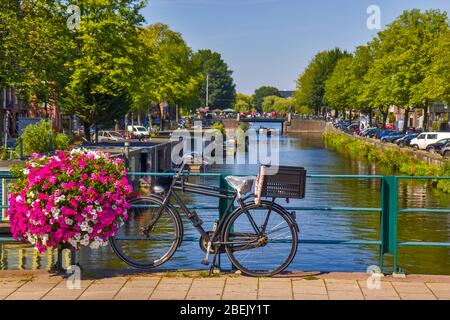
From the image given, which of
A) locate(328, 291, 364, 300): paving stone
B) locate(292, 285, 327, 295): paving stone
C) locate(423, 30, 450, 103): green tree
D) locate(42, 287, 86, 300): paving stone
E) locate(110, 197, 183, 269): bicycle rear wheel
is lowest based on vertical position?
locate(42, 287, 86, 300): paving stone

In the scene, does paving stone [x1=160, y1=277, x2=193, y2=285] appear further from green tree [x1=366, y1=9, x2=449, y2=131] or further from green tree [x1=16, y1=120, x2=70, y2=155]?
green tree [x1=366, y1=9, x2=449, y2=131]

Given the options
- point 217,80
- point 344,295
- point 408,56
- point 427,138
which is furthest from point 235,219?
point 217,80

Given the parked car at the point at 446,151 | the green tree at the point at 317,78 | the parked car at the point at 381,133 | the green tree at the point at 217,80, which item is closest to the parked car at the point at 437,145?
the parked car at the point at 446,151

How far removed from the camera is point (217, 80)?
167 m

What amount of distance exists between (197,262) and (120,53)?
31468mm

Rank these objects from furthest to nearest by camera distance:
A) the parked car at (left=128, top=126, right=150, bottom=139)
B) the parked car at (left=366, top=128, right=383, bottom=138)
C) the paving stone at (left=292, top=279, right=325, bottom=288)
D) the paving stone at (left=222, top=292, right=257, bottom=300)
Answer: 1. the parked car at (left=366, top=128, right=383, bottom=138)
2. the parked car at (left=128, top=126, right=150, bottom=139)
3. the paving stone at (left=292, top=279, right=325, bottom=288)
4. the paving stone at (left=222, top=292, right=257, bottom=300)

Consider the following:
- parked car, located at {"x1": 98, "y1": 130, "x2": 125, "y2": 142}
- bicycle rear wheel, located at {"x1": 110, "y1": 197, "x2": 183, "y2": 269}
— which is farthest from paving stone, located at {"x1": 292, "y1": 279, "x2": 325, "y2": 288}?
parked car, located at {"x1": 98, "y1": 130, "x2": 125, "y2": 142}

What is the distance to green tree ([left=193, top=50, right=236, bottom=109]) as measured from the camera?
16688 cm

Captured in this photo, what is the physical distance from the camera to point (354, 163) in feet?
207

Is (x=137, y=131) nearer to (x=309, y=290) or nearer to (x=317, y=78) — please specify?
(x=309, y=290)

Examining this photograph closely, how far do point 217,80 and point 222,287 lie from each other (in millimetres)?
160039

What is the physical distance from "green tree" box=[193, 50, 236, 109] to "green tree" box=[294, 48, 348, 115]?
88.7 feet
